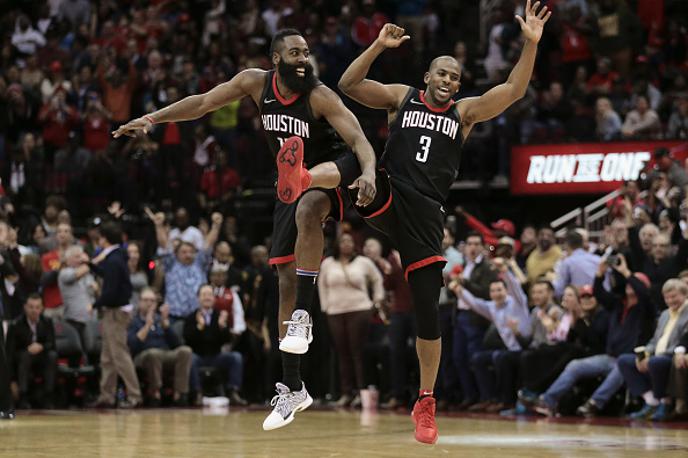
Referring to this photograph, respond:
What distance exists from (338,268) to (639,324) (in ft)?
12.0

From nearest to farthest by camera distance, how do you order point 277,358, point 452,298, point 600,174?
point 452,298
point 277,358
point 600,174

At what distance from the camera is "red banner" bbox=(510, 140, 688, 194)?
56.0 ft

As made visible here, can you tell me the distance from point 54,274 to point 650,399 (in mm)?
7154

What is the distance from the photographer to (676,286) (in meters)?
12.4

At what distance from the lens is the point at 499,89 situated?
8570 millimetres

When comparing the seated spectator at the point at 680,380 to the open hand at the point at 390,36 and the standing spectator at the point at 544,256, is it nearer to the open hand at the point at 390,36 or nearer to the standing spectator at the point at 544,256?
the standing spectator at the point at 544,256

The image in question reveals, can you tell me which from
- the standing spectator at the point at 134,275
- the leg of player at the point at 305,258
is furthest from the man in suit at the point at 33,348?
the leg of player at the point at 305,258

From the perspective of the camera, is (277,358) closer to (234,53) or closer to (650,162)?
(650,162)

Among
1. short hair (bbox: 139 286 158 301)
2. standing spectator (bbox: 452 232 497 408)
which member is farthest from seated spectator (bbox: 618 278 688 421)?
short hair (bbox: 139 286 158 301)

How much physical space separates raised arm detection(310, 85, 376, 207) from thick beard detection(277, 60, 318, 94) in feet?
0.21

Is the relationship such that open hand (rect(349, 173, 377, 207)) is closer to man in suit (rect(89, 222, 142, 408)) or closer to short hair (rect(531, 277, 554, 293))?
short hair (rect(531, 277, 554, 293))

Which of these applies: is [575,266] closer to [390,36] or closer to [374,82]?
[374,82]

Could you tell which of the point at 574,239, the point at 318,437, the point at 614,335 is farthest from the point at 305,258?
the point at 574,239

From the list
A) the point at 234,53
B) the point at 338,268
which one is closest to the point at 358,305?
the point at 338,268
